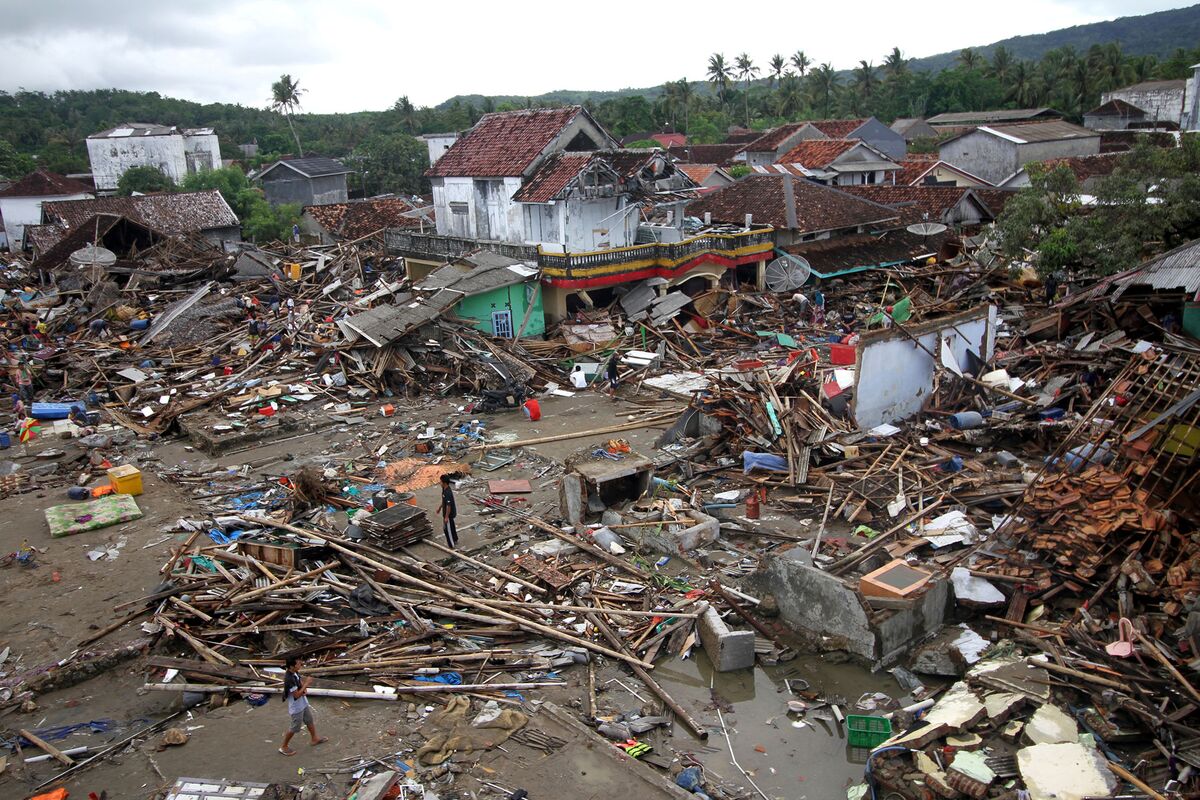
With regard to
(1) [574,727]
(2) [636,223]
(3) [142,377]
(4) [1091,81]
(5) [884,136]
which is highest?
(4) [1091,81]

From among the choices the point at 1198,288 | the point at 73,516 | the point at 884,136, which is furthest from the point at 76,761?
the point at 884,136

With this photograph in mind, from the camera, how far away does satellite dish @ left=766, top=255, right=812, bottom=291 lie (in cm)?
2980

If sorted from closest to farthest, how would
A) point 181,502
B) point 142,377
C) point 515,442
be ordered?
point 181,502 < point 515,442 < point 142,377

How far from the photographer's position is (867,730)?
29.0 feet

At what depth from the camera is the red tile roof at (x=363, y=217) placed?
36.9 metres

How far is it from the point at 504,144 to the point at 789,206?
11076 mm

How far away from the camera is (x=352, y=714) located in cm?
941

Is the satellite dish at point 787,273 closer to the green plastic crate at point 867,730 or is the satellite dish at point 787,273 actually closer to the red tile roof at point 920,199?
the red tile roof at point 920,199

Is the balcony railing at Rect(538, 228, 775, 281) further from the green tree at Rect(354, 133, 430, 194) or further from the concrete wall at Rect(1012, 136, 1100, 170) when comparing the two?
the green tree at Rect(354, 133, 430, 194)

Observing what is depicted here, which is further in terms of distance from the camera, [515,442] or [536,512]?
[515,442]

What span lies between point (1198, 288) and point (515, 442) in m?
16.3

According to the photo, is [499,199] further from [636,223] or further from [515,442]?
[515,442]

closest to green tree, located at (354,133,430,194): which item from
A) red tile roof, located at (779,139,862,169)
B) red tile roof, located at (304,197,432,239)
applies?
red tile roof, located at (304,197,432,239)

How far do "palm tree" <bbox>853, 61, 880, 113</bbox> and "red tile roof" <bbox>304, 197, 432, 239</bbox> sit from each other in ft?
187
